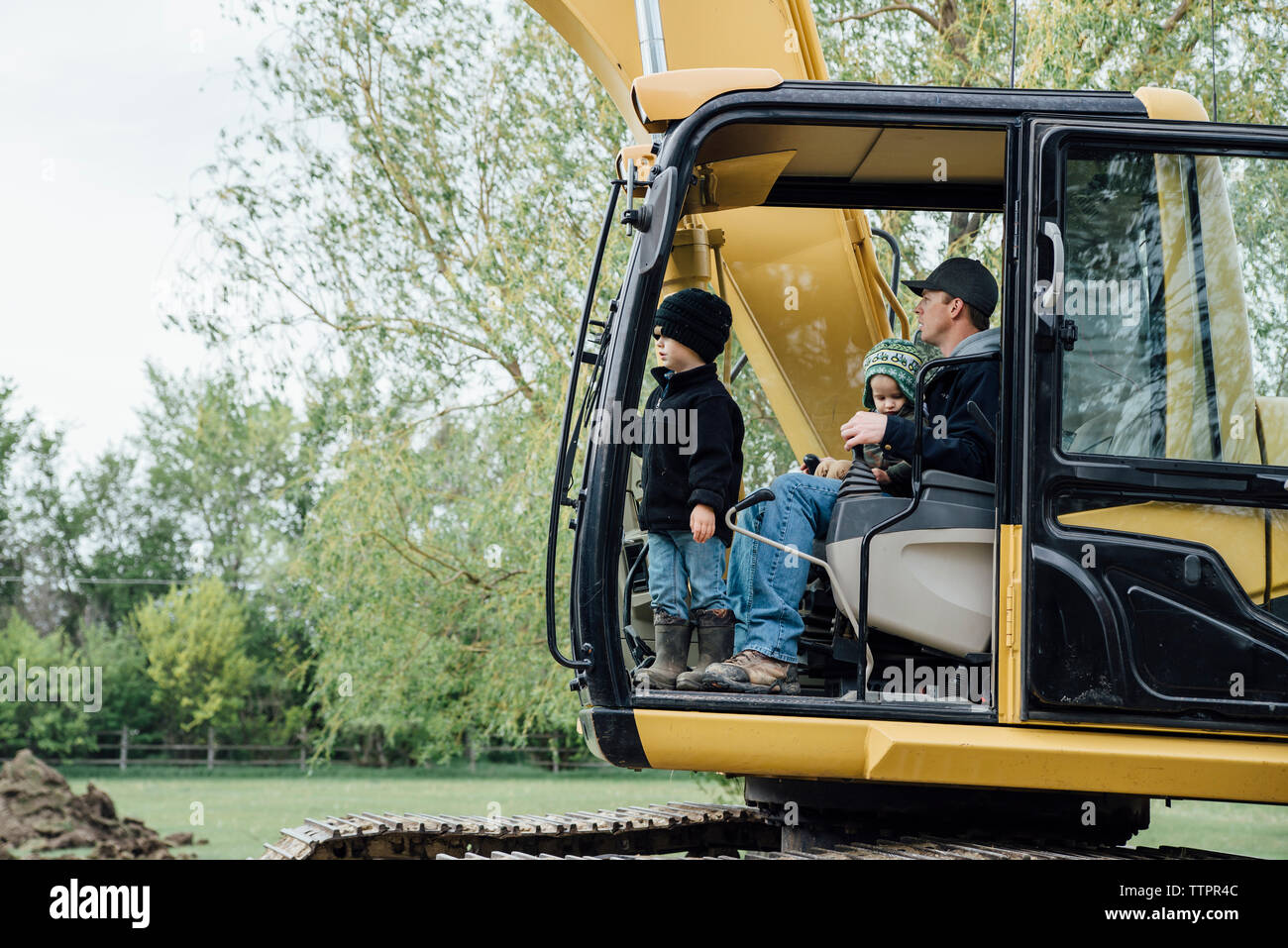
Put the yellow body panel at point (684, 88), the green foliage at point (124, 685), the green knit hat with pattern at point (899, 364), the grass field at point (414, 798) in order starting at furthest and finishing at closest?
the green foliage at point (124, 685) < the grass field at point (414, 798) < the green knit hat with pattern at point (899, 364) < the yellow body panel at point (684, 88)

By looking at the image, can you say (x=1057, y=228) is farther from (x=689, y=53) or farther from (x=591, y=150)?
(x=591, y=150)

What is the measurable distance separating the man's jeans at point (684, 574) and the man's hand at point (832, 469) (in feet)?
2.35

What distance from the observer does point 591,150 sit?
10.2 metres

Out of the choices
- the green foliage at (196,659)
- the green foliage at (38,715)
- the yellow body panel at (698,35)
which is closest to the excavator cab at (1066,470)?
the yellow body panel at (698,35)

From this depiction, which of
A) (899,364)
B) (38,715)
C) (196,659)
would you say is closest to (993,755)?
(899,364)

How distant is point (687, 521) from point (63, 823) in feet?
40.7

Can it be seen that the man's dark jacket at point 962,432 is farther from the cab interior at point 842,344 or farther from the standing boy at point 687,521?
the standing boy at point 687,521

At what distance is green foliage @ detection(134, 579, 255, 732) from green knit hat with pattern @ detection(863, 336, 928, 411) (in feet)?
105

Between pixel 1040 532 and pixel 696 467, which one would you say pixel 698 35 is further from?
pixel 1040 532

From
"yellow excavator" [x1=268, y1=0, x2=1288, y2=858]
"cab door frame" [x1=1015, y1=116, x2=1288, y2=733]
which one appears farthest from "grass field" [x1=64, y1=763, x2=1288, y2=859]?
"cab door frame" [x1=1015, y1=116, x2=1288, y2=733]

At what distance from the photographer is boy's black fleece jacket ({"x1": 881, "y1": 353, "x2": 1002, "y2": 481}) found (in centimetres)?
354

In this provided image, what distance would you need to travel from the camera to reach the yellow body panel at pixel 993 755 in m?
3.20

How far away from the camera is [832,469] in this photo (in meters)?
4.27
